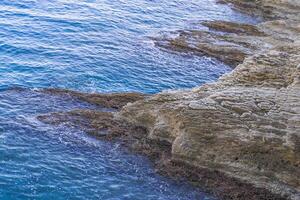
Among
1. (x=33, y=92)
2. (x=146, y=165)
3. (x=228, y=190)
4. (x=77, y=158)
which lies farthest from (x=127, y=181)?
(x=33, y=92)

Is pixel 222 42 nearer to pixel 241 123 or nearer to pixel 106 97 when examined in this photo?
pixel 106 97

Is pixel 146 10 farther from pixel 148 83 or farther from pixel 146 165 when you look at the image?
pixel 146 165

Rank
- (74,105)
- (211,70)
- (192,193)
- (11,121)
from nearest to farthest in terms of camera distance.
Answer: (192,193), (11,121), (74,105), (211,70)

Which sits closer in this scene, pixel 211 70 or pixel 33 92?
pixel 33 92

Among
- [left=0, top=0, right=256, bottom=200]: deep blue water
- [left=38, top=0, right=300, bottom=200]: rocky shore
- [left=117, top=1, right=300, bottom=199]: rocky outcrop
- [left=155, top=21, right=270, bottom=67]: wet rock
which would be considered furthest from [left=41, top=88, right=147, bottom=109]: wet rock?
[left=155, top=21, right=270, bottom=67]: wet rock

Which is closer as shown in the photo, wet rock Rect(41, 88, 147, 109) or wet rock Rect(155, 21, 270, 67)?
wet rock Rect(41, 88, 147, 109)

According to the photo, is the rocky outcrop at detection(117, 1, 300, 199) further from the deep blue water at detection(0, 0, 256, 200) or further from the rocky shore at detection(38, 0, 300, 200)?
the deep blue water at detection(0, 0, 256, 200)
